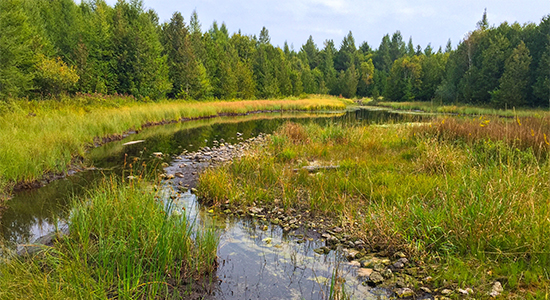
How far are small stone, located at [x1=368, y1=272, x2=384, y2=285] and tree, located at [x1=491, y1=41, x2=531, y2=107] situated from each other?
138ft

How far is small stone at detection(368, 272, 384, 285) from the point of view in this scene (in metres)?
3.75

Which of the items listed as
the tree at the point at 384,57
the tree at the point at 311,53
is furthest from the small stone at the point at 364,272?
the tree at the point at 384,57

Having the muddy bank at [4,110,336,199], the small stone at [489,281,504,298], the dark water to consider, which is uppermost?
the muddy bank at [4,110,336,199]

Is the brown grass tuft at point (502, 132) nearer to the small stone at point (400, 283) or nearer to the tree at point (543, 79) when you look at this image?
the small stone at point (400, 283)

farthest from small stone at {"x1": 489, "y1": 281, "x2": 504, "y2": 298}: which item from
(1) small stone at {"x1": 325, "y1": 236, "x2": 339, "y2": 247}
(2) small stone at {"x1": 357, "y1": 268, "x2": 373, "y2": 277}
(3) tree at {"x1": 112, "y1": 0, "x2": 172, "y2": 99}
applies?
(3) tree at {"x1": 112, "y1": 0, "x2": 172, "y2": 99}

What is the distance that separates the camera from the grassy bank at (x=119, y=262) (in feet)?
9.26

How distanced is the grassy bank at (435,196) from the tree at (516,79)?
32023mm

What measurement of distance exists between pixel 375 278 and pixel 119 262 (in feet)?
10.3

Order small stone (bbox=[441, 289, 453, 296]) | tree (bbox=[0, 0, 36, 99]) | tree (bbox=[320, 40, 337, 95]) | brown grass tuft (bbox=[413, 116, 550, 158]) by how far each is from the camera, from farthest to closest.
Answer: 1. tree (bbox=[320, 40, 337, 95])
2. tree (bbox=[0, 0, 36, 99])
3. brown grass tuft (bbox=[413, 116, 550, 158])
4. small stone (bbox=[441, 289, 453, 296])

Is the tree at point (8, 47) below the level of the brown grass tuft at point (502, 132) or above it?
above

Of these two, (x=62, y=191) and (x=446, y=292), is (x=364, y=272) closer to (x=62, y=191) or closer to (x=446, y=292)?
(x=446, y=292)

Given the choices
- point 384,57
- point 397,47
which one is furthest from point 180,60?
point 397,47

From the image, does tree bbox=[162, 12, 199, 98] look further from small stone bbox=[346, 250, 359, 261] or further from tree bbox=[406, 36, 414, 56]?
tree bbox=[406, 36, 414, 56]

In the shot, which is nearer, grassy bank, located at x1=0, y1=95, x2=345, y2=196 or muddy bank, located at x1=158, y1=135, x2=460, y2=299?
muddy bank, located at x1=158, y1=135, x2=460, y2=299
